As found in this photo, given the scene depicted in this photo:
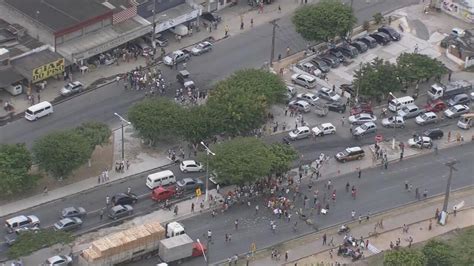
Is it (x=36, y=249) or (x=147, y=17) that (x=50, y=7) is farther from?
(x=36, y=249)

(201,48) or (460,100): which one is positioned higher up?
(201,48)

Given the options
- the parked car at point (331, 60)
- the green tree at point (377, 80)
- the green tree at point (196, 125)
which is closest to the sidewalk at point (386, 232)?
the green tree at point (196, 125)

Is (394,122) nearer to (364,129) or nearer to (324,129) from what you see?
(364,129)

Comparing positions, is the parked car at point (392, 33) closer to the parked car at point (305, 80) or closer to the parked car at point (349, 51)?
the parked car at point (349, 51)

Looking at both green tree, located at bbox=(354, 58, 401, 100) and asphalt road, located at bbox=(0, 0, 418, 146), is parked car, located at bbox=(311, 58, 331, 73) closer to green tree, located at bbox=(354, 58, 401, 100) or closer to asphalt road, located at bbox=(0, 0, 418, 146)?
asphalt road, located at bbox=(0, 0, 418, 146)


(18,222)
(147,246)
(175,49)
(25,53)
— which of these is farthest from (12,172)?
(175,49)

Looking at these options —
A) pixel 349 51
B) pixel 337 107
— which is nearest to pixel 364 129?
pixel 337 107
